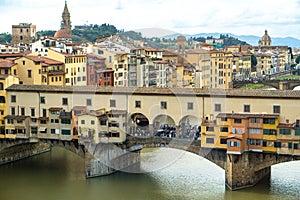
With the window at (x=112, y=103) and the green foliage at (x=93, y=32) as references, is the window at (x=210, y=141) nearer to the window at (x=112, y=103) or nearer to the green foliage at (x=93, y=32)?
the window at (x=112, y=103)

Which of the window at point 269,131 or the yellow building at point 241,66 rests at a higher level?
the yellow building at point 241,66

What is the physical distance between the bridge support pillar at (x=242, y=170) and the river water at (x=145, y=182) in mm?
251

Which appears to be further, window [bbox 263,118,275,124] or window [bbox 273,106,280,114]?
window [bbox 273,106,280,114]

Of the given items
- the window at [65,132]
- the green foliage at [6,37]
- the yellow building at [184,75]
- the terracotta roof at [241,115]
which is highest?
the green foliage at [6,37]

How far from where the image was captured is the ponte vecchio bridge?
56.9ft

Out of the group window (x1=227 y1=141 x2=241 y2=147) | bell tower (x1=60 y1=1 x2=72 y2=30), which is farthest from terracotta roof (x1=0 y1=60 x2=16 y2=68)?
bell tower (x1=60 y1=1 x2=72 y2=30)

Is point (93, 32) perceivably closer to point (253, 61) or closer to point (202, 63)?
point (253, 61)

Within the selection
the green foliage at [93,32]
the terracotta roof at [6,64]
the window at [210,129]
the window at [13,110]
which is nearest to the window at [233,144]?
the window at [210,129]

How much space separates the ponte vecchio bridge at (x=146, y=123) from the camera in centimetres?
1734

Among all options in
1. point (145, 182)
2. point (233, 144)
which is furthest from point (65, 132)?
point (233, 144)

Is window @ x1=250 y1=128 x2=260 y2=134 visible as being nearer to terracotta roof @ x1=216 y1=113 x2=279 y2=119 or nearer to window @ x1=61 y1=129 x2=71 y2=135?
terracotta roof @ x1=216 y1=113 x2=279 y2=119

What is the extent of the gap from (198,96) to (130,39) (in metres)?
11.4

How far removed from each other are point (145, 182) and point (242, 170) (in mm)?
3493

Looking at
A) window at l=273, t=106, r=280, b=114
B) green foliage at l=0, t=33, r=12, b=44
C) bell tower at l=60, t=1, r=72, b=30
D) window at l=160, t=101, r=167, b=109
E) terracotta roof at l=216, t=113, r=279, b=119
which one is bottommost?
terracotta roof at l=216, t=113, r=279, b=119
